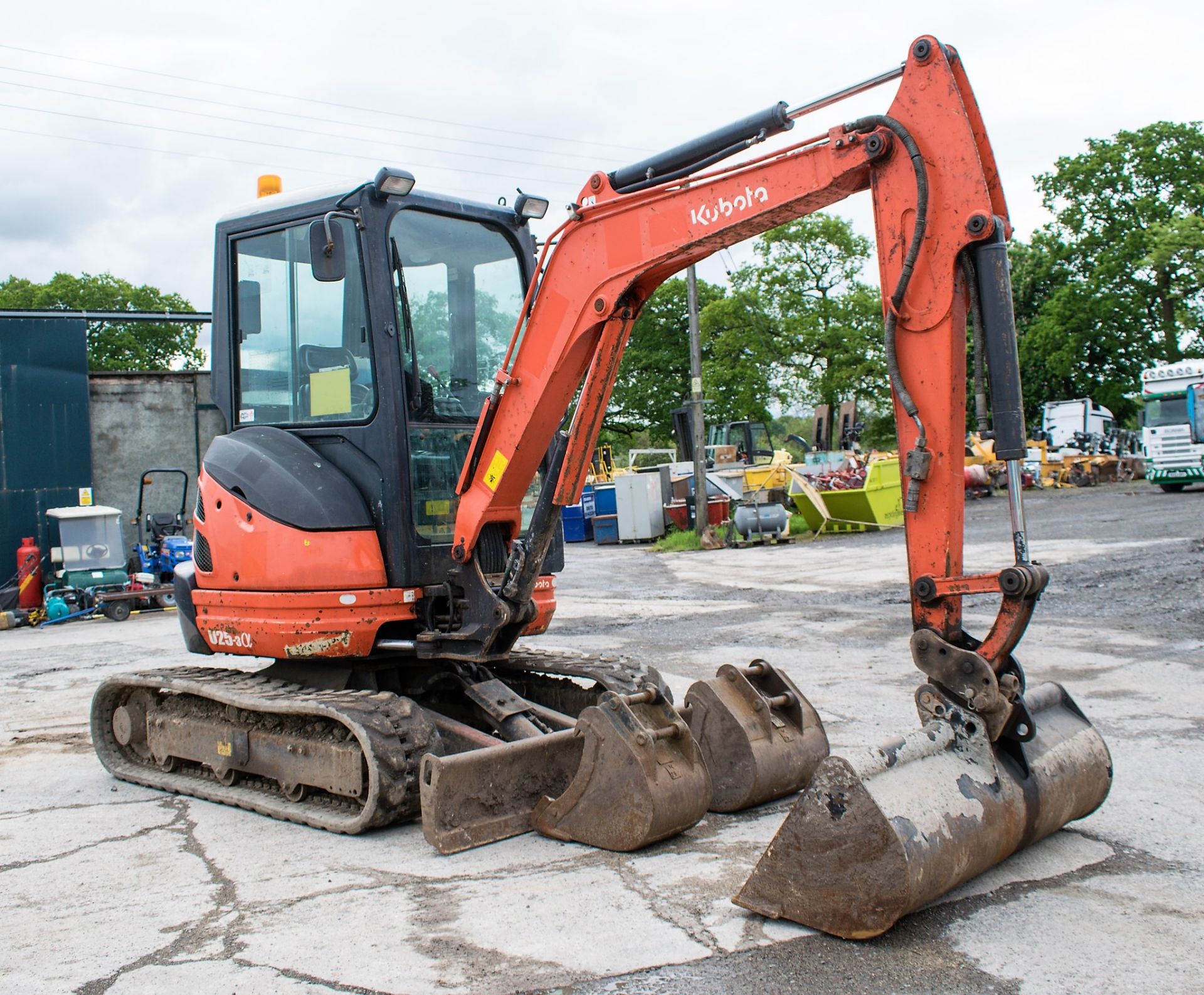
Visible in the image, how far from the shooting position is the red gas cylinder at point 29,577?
15422 millimetres

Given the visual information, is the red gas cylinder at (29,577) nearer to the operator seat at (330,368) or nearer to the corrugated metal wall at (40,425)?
the corrugated metal wall at (40,425)

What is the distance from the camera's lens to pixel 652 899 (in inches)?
158

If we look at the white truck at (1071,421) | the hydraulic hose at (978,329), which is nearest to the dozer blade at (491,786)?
the hydraulic hose at (978,329)

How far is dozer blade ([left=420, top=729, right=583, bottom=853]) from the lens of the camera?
4652mm

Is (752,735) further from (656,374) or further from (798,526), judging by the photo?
(656,374)

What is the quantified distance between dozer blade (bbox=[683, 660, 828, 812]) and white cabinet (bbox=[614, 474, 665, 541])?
18.7m

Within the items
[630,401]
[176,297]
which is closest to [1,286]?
[176,297]

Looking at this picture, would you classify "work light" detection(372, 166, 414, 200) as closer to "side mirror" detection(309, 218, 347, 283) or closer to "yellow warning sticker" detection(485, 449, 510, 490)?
"side mirror" detection(309, 218, 347, 283)

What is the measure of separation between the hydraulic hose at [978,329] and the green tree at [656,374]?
1751 inches

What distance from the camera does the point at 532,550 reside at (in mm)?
5383

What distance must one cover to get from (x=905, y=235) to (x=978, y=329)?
18.0 inches

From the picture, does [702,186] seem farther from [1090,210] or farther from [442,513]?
[1090,210]

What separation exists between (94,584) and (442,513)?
11713 mm

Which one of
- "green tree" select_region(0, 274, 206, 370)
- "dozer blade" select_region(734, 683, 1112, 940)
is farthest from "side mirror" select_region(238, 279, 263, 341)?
"green tree" select_region(0, 274, 206, 370)
